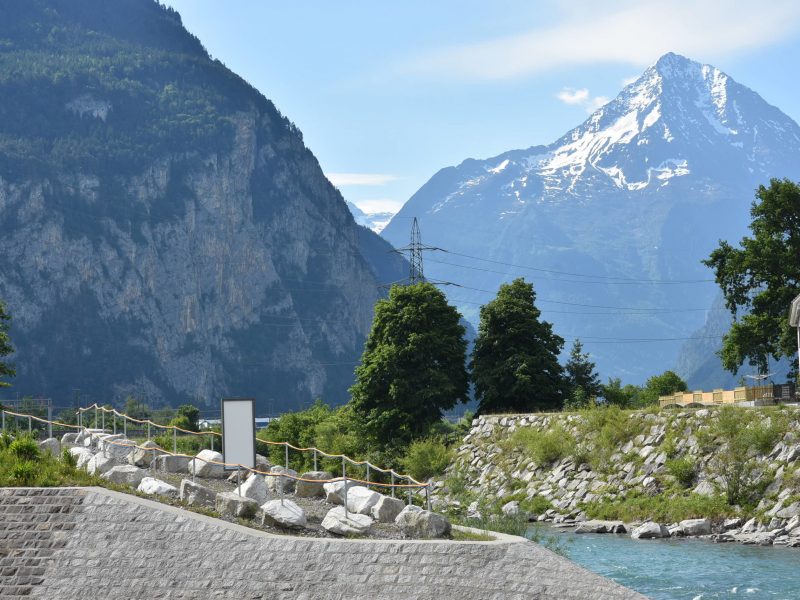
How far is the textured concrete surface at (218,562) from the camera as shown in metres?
24.0

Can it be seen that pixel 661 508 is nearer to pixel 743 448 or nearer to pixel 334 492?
pixel 743 448

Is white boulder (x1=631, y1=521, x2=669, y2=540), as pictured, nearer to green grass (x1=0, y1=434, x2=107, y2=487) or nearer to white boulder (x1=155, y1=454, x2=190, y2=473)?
white boulder (x1=155, y1=454, x2=190, y2=473)

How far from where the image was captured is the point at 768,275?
67750 millimetres

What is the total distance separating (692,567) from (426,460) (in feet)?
107

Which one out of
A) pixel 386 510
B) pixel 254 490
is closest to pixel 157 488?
pixel 254 490

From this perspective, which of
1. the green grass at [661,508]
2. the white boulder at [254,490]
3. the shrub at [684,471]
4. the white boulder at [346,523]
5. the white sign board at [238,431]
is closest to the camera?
the white boulder at [346,523]

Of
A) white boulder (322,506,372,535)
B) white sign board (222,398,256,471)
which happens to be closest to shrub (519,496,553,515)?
white sign board (222,398,256,471)

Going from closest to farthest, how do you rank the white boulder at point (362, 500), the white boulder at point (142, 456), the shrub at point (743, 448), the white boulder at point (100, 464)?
1. the white boulder at point (362, 500)
2. the white boulder at point (100, 464)
3. the white boulder at point (142, 456)
4. the shrub at point (743, 448)

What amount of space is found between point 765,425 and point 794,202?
20.6 metres

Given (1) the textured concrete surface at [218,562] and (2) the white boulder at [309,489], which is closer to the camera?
(1) the textured concrete surface at [218,562]

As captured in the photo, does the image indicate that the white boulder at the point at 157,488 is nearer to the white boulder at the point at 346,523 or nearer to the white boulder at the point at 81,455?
the white boulder at the point at 81,455

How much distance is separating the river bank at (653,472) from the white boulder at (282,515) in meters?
14.2

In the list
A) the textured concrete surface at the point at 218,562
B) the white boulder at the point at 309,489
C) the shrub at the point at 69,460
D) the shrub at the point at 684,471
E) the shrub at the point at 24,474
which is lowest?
the shrub at the point at 684,471

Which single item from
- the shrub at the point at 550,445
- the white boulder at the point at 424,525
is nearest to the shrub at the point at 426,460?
the shrub at the point at 550,445
